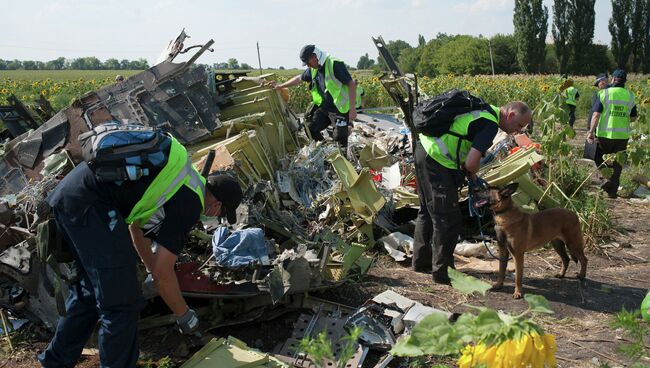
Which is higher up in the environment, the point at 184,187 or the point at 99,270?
the point at 184,187

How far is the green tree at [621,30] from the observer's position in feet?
141

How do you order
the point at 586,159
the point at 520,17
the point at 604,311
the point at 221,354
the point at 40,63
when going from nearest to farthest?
the point at 221,354
the point at 604,311
the point at 586,159
the point at 520,17
the point at 40,63

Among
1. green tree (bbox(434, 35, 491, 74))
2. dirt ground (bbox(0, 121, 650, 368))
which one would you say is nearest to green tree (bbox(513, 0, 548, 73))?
green tree (bbox(434, 35, 491, 74))

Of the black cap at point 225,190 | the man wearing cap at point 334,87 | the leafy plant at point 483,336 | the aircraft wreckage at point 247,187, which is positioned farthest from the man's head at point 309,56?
the leafy plant at point 483,336

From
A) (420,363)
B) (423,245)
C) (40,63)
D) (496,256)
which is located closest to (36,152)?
(423,245)

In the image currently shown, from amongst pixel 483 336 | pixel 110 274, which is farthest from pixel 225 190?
pixel 483 336

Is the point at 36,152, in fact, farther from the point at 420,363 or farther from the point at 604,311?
the point at 604,311

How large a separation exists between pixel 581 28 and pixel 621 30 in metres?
2.87

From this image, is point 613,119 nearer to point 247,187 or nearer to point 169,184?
point 247,187

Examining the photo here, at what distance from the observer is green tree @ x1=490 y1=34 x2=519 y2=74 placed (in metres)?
45.0

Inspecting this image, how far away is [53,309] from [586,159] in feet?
26.8

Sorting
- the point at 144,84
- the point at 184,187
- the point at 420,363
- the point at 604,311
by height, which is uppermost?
the point at 144,84

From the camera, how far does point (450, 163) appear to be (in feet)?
15.4

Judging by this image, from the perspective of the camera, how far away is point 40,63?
76250 millimetres
